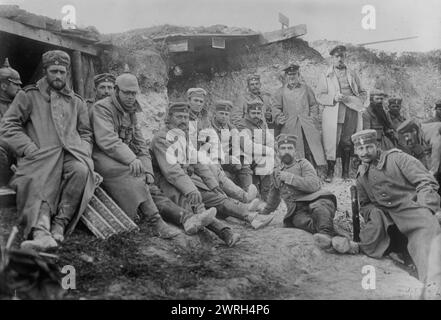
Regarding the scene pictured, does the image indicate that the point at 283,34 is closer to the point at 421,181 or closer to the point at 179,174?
the point at 179,174

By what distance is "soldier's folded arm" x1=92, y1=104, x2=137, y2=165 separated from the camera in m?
5.90

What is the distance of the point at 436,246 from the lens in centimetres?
588

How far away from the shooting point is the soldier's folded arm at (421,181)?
19.7ft

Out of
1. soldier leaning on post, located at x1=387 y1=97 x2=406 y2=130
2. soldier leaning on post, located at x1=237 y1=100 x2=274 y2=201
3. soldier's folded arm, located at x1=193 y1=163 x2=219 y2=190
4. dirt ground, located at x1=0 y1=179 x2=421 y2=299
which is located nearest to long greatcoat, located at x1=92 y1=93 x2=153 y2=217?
dirt ground, located at x1=0 y1=179 x2=421 y2=299

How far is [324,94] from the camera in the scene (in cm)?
821

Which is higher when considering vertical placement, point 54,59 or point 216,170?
point 54,59

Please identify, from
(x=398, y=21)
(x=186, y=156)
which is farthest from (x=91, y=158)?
(x=398, y=21)

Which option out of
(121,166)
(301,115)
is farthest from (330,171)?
(121,166)

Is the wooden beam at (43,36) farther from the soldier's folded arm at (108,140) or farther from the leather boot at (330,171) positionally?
the leather boot at (330,171)

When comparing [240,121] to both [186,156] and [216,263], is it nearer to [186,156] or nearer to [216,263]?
[186,156]

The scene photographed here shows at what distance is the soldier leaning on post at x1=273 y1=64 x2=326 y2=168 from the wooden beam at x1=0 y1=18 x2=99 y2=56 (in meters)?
2.59

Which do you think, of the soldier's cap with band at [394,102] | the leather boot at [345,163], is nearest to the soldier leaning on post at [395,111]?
the soldier's cap with band at [394,102]

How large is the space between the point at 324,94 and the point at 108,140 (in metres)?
3.51

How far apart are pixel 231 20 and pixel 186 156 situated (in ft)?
6.43
